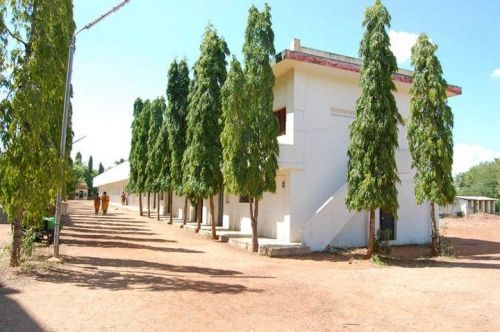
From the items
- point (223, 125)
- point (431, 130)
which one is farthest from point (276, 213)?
point (431, 130)

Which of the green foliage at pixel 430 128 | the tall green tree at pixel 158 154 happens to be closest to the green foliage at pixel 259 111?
the green foliage at pixel 430 128

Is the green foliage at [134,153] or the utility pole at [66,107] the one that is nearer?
the utility pole at [66,107]

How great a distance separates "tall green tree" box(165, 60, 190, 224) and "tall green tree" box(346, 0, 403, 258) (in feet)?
39.8

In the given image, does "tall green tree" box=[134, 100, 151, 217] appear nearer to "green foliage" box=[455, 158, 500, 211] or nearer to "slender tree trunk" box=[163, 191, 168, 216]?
"slender tree trunk" box=[163, 191, 168, 216]

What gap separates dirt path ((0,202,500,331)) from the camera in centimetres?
661

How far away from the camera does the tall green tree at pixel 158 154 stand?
87.4 feet

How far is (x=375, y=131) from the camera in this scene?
44.5 feet

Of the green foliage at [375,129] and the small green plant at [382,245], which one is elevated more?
the green foliage at [375,129]

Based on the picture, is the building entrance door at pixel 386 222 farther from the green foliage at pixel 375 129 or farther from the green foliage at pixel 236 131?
the green foliage at pixel 236 131

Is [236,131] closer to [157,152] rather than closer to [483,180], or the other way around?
[157,152]

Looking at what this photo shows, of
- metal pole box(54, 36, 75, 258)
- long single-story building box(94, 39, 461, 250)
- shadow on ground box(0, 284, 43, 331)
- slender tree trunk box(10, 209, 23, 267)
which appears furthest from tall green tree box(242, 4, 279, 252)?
shadow on ground box(0, 284, 43, 331)

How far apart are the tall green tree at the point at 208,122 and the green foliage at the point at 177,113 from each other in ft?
15.0

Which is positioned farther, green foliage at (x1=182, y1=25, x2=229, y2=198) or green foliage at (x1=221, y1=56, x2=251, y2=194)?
green foliage at (x1=182, y1=25, x2=229, y2=198)

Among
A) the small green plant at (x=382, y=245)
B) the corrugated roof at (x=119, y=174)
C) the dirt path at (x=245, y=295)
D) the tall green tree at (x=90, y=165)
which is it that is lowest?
the dirt path at (x=245, y=295)
